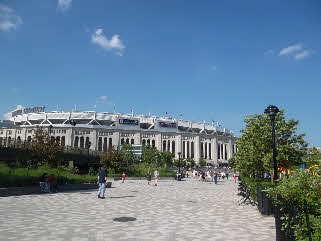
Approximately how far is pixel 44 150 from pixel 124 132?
279 ft

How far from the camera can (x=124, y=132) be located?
112 m

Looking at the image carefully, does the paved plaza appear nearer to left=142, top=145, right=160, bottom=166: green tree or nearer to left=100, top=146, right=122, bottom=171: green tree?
left=100, top=146, right=122, bottom=171: green tree

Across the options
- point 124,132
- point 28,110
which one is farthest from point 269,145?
point 28,110

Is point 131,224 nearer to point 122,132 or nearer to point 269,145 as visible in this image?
point 269,145

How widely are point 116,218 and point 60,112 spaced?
384ft

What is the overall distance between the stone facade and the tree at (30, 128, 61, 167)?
77.3 m

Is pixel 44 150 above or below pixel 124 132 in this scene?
below

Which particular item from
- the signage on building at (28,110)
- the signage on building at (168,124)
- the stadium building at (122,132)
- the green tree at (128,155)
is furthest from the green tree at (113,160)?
the signage on building at (28,110)

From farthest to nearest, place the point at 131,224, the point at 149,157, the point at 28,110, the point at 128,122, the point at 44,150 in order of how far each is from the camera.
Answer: the point at 28,110 < the point at 128,122 < the point at 149,157 < the point at 44,150 < the point at 131,224

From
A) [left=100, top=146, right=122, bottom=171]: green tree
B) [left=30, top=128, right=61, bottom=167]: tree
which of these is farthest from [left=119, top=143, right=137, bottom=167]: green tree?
[left=30, top=128, right=61, bottom=167]: tree

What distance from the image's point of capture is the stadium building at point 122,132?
109m

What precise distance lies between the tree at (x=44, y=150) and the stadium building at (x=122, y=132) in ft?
257

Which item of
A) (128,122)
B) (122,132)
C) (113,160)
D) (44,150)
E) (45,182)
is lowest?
(45,182)

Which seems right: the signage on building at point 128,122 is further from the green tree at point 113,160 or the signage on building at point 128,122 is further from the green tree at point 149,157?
the green tree at point 113,160
